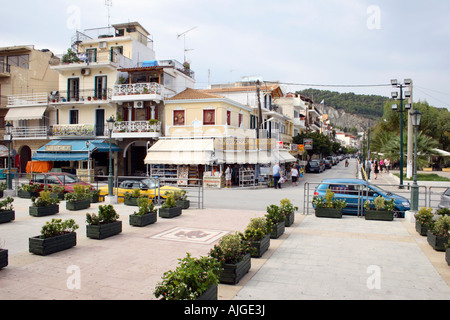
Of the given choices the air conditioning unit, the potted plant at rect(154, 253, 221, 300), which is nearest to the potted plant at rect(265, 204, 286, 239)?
the potted plant at rect(154, 253, 221, 300)

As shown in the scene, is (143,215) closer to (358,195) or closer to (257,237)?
(257,237)

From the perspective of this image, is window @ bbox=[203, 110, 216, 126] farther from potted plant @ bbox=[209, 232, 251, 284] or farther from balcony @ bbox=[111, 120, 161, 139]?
potted plant @ bbox=[209, 232, 251, 284]

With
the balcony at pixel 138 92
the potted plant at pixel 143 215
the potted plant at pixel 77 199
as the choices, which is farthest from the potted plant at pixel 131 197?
the balcony at pixel 138 92

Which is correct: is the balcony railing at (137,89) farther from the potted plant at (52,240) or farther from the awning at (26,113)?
the potted plant at (52,240)

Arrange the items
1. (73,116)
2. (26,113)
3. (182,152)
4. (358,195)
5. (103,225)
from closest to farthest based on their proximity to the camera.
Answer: (103,225) < (358,195) < (182,152) < (73,116) < (26,113)

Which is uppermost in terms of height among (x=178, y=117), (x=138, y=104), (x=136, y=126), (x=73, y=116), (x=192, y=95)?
(x=192, y=95)

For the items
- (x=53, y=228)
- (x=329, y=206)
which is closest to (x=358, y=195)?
(x=329, y=206)

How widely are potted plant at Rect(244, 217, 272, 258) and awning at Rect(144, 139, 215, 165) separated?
1842 cm

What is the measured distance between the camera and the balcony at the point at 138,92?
30328 millimetres

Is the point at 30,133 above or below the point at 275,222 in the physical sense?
above

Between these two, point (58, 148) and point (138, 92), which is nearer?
point (138, 92)

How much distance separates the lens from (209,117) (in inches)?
1170

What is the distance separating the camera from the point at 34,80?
120 ft

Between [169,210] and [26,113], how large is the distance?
2940cm
